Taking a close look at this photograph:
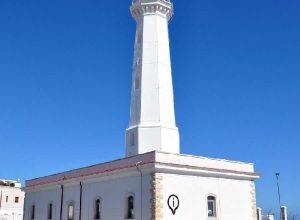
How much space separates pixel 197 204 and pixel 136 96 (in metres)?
8.26

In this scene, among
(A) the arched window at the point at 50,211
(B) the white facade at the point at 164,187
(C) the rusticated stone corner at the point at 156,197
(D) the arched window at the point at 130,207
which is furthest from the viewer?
(A) the arched window at the point at 50,211

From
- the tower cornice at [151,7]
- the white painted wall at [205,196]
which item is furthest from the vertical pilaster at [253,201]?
the tower cornice at [151,7]

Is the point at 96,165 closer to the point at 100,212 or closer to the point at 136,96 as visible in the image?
the point at 100,212

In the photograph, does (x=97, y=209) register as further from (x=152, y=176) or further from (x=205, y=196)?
(x=205, y=196)

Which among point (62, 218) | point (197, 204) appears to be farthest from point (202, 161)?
point (62, 218)

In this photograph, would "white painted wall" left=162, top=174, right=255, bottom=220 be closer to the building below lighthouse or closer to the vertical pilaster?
the building below lighthouse

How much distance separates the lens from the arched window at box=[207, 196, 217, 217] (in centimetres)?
2306

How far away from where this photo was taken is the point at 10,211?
46.2 meters

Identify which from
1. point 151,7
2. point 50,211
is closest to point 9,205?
point 50,211

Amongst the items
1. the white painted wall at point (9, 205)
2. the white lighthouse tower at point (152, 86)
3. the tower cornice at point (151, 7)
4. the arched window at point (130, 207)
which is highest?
the tower cornice at point (151, 7)

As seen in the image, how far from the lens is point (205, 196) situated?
23.0 metres

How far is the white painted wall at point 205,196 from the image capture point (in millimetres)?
21844

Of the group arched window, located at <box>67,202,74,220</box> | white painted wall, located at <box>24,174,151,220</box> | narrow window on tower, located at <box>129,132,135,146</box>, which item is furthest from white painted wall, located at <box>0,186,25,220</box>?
narrow window on tower, located at <box>129,132,135,146</box>

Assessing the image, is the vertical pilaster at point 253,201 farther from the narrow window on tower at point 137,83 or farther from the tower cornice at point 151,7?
the tower cornice at point 151,7
